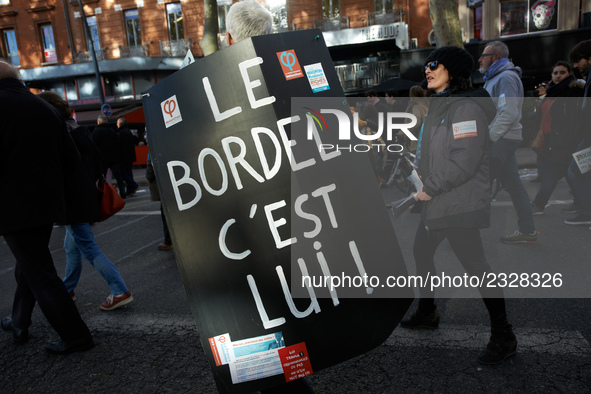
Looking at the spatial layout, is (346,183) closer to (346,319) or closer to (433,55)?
(346,319)

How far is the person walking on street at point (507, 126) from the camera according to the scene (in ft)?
13.5

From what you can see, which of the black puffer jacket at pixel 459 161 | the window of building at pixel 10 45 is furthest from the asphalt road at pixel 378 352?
the window of building at pixel 10 45

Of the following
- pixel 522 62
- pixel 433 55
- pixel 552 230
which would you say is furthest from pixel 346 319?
pixel 522 62

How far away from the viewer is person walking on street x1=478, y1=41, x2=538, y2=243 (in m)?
4.10

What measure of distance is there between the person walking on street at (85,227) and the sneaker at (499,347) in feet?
8.95

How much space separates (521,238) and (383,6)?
17501mm

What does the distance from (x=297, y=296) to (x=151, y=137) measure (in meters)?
0.77

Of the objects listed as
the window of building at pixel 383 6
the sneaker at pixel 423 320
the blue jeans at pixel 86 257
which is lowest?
the sneaker at pixel 423 320

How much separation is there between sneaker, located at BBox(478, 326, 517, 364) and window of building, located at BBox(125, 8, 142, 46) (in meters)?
24.1

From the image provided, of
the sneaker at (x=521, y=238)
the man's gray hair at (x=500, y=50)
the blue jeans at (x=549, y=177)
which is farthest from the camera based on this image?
the blue jeans at (x=549, y=177)

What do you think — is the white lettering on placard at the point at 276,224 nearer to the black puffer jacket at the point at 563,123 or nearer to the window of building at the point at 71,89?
the black puffer jacket at the point at 563,123

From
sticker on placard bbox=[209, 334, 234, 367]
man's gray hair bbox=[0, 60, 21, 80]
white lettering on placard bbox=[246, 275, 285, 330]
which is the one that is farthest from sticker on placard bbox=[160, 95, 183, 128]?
man's gray hair bbox=[0, 60, 21, 80]

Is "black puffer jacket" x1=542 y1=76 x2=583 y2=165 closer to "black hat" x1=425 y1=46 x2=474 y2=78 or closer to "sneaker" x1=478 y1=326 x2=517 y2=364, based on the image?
"black hat" x1=425 y1=46 x2=474 y2=78

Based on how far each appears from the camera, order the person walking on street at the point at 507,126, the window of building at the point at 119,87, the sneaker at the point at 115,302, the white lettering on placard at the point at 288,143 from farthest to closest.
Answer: the window of building at the point at 119,87 < the person walking on street at the point at 507,126 < the sneaker at the point at 115,302 < the white lettering on placard at the point at 288,143
